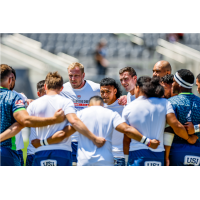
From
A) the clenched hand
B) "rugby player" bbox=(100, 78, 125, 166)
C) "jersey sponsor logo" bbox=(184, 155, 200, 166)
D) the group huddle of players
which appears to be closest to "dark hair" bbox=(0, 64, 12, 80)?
the group huddle of players

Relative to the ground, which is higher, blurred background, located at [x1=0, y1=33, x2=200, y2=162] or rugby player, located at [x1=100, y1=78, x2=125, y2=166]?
blurred background, located at [x1=0, y1=33, x2=200, y2=162]

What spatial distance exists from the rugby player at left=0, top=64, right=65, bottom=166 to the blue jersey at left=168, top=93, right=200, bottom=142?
130 centimetres

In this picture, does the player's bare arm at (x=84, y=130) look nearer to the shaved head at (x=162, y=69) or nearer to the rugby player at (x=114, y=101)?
the rugby player at (x=114, y=101)

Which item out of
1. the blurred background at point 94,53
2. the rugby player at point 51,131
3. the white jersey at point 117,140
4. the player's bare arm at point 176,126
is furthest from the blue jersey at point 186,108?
the blurred background at point 94,53

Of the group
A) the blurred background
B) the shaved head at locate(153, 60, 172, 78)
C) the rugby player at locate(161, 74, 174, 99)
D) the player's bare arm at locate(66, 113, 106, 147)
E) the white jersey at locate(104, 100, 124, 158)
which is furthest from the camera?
the blurred background

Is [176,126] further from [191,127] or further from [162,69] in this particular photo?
[162,69]

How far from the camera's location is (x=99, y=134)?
293 cm

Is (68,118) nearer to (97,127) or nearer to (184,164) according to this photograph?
(97,127)

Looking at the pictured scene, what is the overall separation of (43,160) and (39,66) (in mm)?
7037

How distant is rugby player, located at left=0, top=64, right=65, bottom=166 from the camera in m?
2.92

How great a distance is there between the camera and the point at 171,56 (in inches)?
406

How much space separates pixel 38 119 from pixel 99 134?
2.25ft

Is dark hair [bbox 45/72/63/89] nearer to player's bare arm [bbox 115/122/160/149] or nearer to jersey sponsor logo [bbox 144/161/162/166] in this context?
player's bare arm [bbox 115/122/160/149]

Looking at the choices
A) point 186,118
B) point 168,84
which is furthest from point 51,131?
point 168,84
